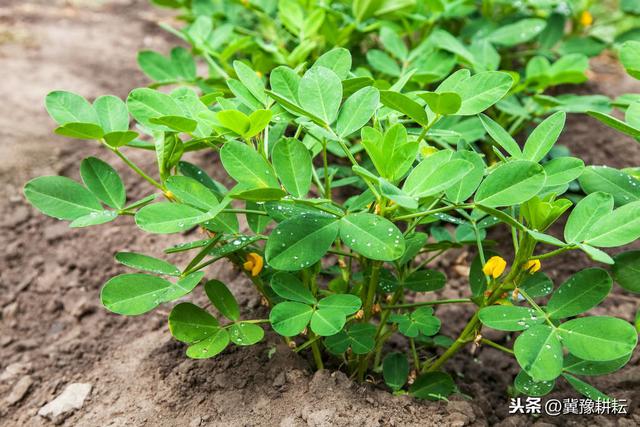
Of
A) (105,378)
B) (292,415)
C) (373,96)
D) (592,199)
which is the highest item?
(373,96)

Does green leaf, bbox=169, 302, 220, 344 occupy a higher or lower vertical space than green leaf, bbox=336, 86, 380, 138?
lower

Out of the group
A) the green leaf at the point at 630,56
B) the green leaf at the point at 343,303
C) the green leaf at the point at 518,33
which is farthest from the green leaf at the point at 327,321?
the green leaf at the point at 518,33

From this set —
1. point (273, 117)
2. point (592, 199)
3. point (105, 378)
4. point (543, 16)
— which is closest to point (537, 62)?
point (543, 16)

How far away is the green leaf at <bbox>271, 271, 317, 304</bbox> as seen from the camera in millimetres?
1224

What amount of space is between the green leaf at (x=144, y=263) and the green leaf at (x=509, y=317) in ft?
1.95

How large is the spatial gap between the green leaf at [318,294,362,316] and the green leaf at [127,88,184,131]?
46 cm

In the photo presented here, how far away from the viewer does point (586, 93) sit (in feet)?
8.41

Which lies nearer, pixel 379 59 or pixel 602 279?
pixel 602 279

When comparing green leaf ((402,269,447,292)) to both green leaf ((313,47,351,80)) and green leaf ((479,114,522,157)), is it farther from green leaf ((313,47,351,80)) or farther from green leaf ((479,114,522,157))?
green leaf ((313,47,351,80))

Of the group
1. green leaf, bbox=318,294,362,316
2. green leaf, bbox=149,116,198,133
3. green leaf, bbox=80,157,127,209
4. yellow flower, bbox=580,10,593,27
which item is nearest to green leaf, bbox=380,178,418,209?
green leaf, bbox=318,294,362,316

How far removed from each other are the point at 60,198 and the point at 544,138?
0.96 metres

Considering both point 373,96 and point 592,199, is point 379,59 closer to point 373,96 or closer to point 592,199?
point 373,96

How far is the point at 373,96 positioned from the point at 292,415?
0.64 metres

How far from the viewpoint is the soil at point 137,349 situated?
51.9 inches
